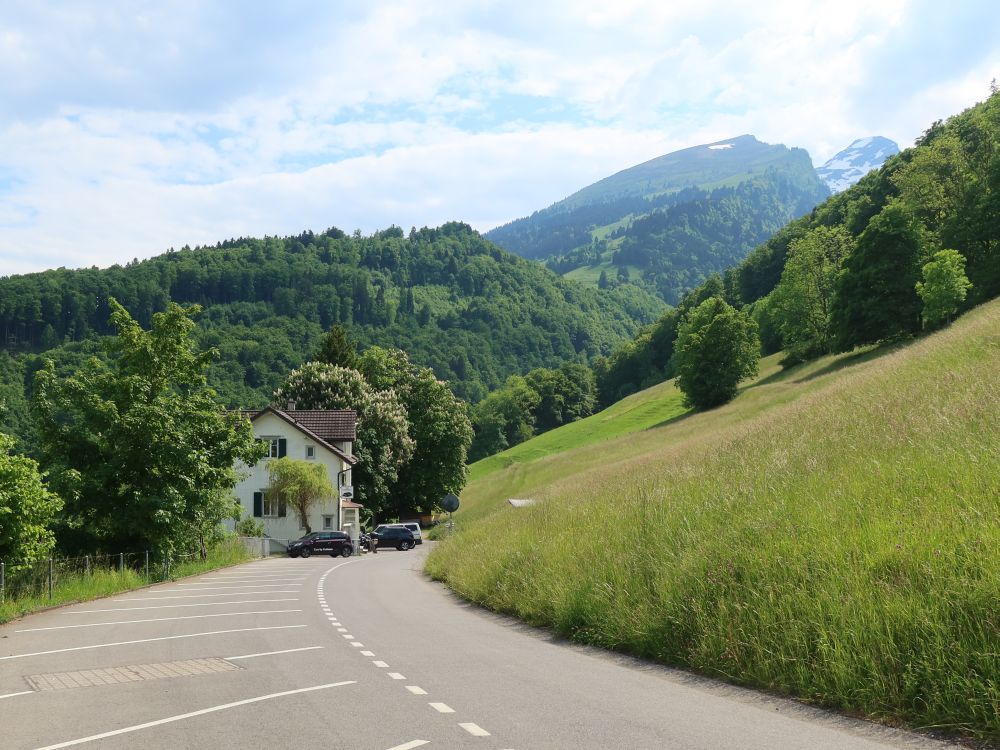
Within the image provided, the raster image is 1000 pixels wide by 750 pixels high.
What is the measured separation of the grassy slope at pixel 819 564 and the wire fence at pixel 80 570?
976 cm

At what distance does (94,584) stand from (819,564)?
794 inches

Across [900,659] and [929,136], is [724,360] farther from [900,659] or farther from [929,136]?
[900,659]

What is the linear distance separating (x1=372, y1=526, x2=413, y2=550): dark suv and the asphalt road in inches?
1687

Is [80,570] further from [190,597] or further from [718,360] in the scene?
[718,360]

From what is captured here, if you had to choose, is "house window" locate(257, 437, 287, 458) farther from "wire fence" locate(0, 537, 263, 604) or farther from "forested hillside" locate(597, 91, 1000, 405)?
"forested hillside" locate(597, 91, 1000, 405)

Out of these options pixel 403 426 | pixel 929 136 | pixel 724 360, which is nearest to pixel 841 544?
pixel 403 426

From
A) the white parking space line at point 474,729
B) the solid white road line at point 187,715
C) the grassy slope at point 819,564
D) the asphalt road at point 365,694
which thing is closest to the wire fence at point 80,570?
the asphalt road at point 365,694

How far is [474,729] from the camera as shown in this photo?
A: 24.1ft

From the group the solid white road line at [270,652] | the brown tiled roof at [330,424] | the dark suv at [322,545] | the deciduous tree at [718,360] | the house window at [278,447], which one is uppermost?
the deciduous tree at [718,360]

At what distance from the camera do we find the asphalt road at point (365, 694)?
7102mm

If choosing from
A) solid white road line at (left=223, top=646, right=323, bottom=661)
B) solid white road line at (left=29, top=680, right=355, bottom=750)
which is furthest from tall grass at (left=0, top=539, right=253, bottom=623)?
solid white road line at (left=29, top=680, right=355, bottom=750)

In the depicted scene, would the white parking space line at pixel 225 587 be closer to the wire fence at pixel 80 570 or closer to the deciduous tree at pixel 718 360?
the wire fence at pixel 80 570

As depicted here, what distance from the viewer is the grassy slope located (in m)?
7.66

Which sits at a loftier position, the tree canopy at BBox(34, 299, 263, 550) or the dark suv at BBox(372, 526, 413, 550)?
the tree canopy at BBox(34, 299, 263, 550)
